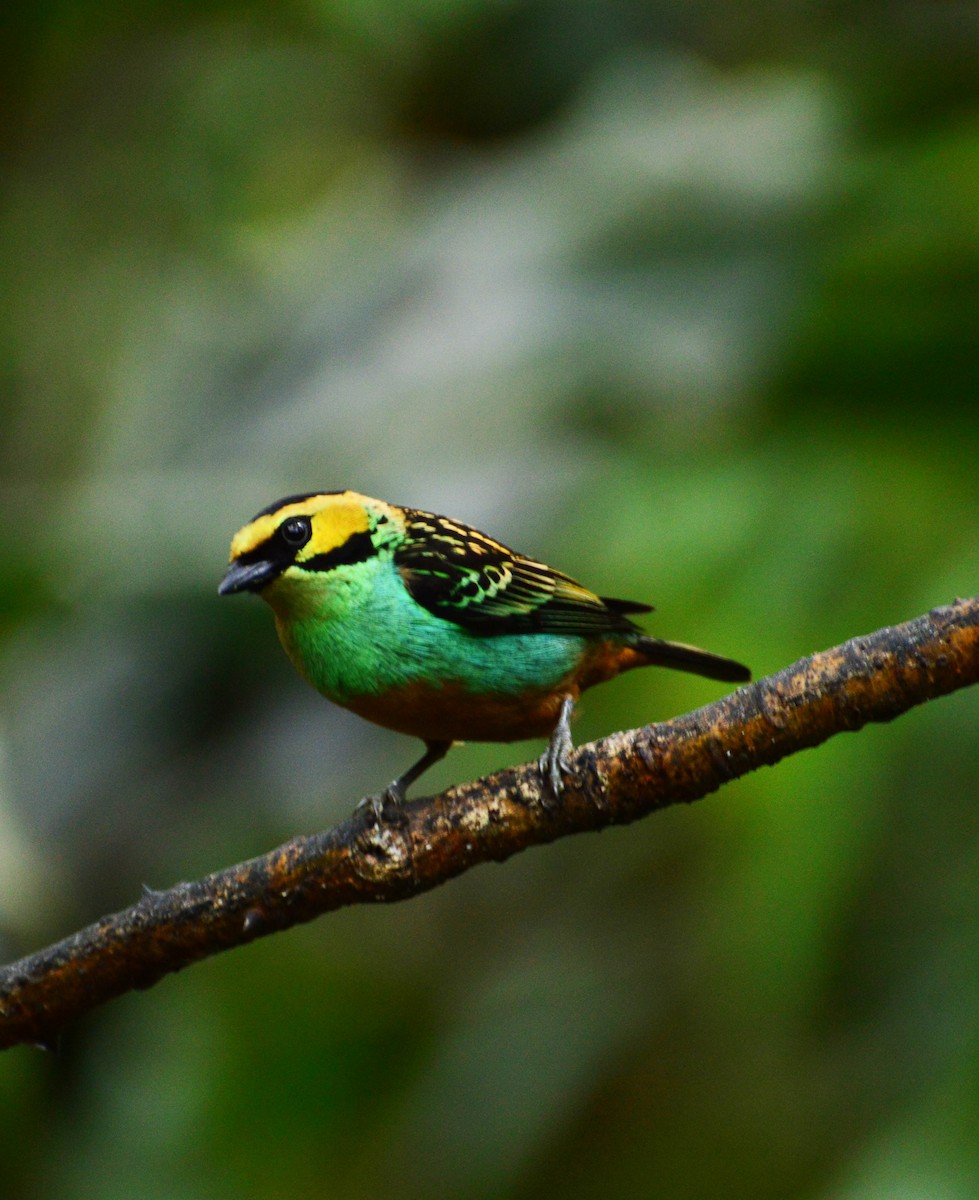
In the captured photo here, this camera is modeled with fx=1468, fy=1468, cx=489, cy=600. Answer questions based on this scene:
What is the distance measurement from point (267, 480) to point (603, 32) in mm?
3840

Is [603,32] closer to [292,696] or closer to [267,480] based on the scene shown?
[267,480]

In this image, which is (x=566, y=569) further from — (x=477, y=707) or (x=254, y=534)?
(x=254, y=534)

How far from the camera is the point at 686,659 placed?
3.47 meters

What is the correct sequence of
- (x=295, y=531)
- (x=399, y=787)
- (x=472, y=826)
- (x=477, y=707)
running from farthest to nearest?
(x=399, y=787) < (x=477, y=707) < (x=295, y=531) < (x=472, y=826)

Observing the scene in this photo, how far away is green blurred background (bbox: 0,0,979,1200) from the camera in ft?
13.5

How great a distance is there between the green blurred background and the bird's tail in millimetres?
402

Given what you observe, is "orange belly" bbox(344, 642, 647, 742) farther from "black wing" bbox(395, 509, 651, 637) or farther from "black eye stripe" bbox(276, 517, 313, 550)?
"black eye stripe" bbox(276, 517, 313, 550)

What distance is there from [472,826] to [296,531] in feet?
2.64

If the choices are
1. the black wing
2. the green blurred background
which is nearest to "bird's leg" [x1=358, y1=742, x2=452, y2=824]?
the black wing

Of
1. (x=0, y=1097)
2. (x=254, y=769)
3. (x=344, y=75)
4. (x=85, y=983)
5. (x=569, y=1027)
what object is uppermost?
(x=344, y=75)

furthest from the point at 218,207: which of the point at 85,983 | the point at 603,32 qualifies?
the point at 85,983

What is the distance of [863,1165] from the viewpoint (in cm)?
326

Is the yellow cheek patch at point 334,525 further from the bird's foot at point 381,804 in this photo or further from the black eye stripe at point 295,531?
the bird's foot at point 381,804

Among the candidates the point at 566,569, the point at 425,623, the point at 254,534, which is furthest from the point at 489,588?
the point at 566,569
